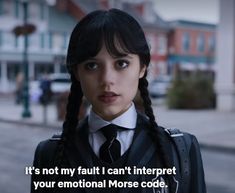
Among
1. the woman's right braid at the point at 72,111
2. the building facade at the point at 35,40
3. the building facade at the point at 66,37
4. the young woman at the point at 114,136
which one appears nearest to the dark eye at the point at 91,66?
the young woman at the point at 114,136

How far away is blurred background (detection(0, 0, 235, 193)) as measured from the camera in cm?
959

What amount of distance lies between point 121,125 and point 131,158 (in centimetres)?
10

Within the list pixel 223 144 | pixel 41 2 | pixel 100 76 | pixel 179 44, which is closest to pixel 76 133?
pixel 100 76

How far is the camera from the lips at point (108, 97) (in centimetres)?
139

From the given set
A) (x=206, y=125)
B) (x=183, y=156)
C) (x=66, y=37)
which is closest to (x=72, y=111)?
(x=183, y=156)

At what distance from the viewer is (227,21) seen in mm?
19172

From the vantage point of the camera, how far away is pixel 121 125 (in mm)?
1421

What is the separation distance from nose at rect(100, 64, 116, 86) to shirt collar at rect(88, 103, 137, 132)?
4.4 inches

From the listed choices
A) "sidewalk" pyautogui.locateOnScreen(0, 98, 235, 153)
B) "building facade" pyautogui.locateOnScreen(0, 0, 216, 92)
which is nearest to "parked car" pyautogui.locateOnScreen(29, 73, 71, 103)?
"building facade" pyautogui.locateOnScreen(0, 0, 216, 92)

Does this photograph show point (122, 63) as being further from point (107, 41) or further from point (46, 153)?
point (46, 153)

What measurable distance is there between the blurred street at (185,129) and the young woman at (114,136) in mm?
4677

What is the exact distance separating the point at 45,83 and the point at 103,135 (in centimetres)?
2193

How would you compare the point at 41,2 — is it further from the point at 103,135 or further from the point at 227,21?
the point at 103,135

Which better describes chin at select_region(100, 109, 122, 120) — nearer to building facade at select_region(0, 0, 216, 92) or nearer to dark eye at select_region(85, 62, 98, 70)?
dark eye at select_region(85, 62, 98, 70)
